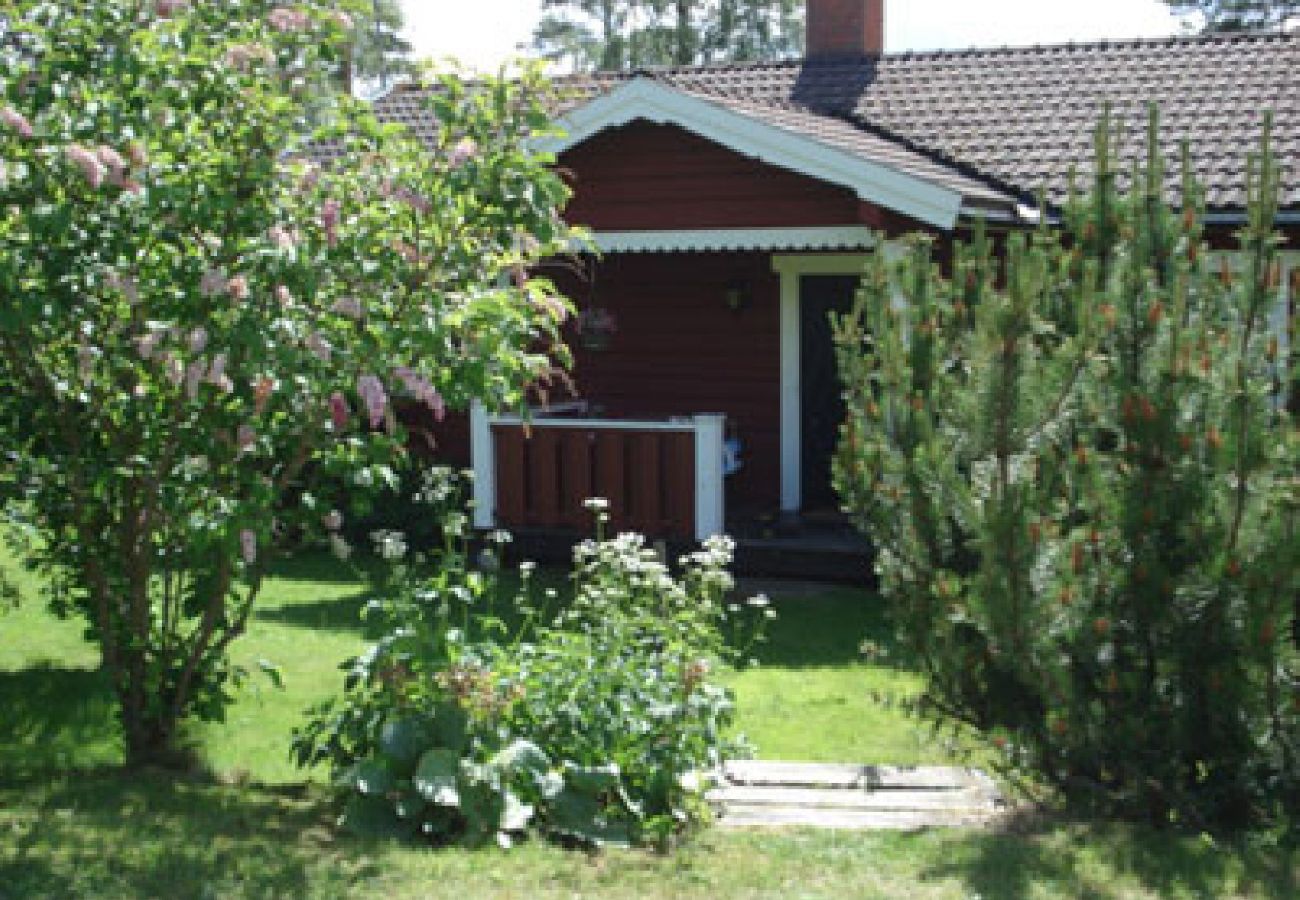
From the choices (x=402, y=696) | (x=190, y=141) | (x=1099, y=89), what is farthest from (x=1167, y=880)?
(x=1099, y=89)

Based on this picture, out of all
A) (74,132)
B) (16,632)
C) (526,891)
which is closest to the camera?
(526,891)

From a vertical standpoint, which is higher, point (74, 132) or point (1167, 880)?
point (74, 132)

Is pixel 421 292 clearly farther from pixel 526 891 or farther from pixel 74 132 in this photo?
pixel 526 891

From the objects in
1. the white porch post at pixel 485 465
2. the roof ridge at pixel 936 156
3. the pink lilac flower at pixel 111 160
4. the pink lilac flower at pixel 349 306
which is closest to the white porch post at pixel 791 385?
the roof ridge at pixel 936 156

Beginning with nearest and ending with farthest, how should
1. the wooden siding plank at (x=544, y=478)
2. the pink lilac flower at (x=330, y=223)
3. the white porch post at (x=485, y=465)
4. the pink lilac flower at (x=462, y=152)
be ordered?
the pink lilac flower at (x=330, y=223)
the pink lilac flower at (x=462, y=152)
the wooden siding plank at (x=544, y=478)
the white porch post at (x=485, y=465)

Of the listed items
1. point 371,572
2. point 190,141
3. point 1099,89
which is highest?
point 1099,89

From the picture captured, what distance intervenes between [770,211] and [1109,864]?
7.50 metres

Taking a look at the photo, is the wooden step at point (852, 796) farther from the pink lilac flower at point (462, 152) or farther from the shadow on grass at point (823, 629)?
the pink lilac flower at point (462, 152)

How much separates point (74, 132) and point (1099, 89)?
1152 centimetres

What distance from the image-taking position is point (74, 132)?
5.40 m

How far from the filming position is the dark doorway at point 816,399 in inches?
535

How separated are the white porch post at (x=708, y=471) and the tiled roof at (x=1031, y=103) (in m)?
2.34

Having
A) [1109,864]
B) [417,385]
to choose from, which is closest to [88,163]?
[417,385]

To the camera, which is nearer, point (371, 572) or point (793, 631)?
point (793, 631)
